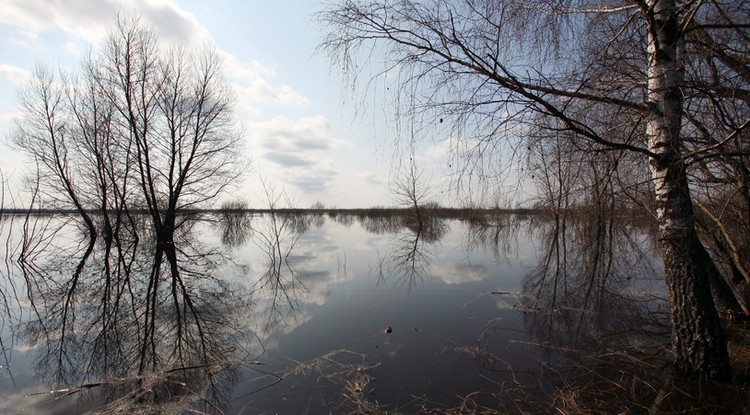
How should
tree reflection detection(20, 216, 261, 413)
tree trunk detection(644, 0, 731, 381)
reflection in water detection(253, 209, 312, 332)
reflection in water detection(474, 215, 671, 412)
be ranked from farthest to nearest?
reflection in water detection(253, 209, 312, 332), tree reflection detection(20, 216, 261, 413), reflection in water detection(474, 215, 671, 412), tree trunk detection(644, 0, 731, 381)

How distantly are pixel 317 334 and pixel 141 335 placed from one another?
2.56 meters

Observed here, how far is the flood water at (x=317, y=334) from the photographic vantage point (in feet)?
9.55

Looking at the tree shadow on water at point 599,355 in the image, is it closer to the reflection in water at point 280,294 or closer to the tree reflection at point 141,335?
the tree reflection at point 141,335

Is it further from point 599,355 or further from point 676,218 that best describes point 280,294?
point 676,218

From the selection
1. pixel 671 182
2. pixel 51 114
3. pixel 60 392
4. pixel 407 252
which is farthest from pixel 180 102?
pixel 671 182

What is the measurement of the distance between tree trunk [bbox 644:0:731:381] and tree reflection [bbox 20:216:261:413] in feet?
13.7

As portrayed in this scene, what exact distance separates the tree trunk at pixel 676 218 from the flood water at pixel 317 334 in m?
0.96

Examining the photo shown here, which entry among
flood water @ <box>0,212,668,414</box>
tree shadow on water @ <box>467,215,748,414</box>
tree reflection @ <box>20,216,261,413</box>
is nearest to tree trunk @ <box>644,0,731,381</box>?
tree shadow on water @ <box>467,215,748,414</box>

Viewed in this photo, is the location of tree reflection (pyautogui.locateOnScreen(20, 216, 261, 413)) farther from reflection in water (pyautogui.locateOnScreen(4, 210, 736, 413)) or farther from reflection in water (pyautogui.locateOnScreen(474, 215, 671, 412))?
reflection in water (pyautogui.locateOnScreen(474, 215, 671, 412))

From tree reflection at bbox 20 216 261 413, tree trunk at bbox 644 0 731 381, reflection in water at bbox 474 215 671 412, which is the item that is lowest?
tree reflection at bbox 20 216 261 413

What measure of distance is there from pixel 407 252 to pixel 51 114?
19.3 meters

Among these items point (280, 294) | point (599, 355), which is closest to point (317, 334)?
point (280, 294)

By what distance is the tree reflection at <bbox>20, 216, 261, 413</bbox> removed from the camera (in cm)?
309

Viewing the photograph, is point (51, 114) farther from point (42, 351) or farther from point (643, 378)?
point (643, 378)
